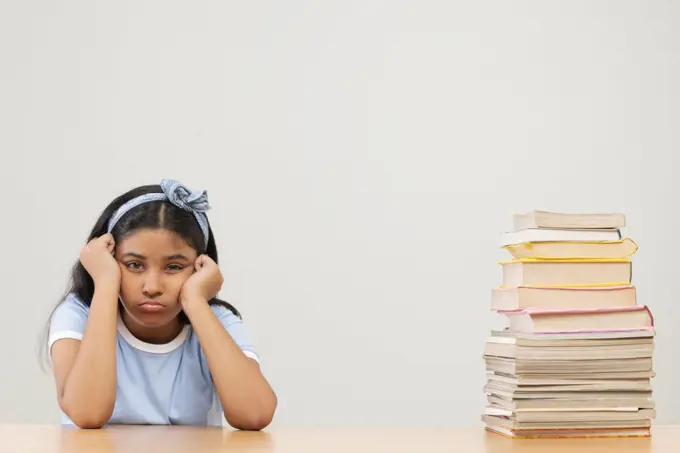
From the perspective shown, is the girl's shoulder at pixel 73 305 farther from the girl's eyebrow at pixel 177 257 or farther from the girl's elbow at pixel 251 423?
the girl's elbow at pixel 251 423

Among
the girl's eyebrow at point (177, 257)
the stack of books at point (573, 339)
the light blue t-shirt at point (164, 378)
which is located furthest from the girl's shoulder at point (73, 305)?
the stack of books at point (573, 339)

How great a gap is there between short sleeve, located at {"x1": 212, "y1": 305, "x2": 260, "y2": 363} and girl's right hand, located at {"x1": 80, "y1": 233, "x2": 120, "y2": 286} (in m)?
0.28

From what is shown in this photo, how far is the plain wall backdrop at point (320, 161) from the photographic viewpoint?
11.6ft

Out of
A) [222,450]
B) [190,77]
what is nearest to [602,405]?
[222,450]

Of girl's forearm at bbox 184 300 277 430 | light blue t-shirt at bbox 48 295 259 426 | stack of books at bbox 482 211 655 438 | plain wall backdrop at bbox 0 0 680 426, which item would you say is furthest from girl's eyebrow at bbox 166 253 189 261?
plain wall backdrop at bbox 0 0 680 426

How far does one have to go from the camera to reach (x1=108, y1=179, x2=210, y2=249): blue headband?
74.4 inches

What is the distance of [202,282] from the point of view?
1806 mm

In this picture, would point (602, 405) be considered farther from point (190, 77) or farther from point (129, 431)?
point (190, 77)

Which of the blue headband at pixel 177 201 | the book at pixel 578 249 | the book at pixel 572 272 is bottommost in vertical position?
the book at pixel 572 272

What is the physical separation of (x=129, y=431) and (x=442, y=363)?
2.28 metres

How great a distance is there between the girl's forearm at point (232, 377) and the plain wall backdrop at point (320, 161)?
5.86 feet

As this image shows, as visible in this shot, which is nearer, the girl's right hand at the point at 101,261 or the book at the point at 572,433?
the book at the point at 572,433

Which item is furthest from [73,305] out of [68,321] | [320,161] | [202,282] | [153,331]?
[320,161]

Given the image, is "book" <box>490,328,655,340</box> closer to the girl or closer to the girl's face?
the girl
